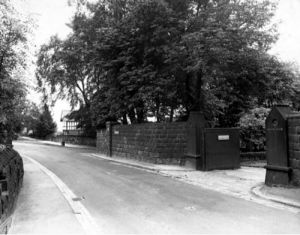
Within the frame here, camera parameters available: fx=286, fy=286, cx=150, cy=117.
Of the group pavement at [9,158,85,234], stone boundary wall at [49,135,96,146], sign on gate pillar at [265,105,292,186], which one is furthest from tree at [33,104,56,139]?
sign on gate pillar at [265,105,292,186]

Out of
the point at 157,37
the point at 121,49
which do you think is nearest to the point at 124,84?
the point at 121,49

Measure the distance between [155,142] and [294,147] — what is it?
28.1ft

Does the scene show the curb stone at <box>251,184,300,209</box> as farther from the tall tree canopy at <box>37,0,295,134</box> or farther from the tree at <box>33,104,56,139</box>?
the tree at <box>33,104,56,139</box>

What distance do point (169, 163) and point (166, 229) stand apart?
10.6m

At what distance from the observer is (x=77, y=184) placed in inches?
395

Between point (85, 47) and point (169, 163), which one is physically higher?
point (85, 47)

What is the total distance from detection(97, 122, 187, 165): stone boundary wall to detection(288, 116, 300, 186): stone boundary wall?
6.75 metres

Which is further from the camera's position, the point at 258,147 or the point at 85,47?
the point at 85,47

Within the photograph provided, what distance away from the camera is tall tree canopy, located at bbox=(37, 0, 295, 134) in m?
14.8

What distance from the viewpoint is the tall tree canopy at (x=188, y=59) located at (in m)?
14.8

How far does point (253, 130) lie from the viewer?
17547mm

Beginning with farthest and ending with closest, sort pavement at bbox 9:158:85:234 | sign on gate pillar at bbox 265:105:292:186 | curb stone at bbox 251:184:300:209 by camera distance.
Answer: sign on gate pillar at bbox 265:105:292:186 → curb stone at bbox 251:184:300:209 → pavement at bbox 9:158:85:234

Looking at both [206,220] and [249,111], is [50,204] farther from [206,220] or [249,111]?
[249,111]

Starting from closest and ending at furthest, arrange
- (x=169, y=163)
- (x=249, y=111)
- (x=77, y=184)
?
1. (x=77, y=184)
2. (x=169, y=163)
3. (x=249, y=111)
